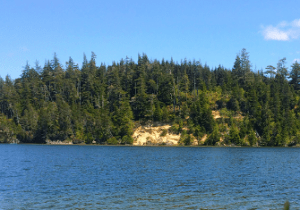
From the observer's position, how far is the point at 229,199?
997 inches

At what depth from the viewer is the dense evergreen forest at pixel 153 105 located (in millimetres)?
122562

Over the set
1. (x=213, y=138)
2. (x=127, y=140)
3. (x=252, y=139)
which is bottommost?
(x=127, y=140)

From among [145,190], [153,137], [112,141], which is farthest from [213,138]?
[145,190]

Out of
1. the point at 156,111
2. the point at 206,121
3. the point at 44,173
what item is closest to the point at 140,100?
the point at 156,111

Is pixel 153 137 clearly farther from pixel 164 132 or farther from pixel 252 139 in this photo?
pixel 252 139

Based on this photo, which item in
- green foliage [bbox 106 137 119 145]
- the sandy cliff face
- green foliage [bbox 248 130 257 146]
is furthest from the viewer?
green foliage [bbox 106 137 119 145]

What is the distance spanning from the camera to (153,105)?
13300 centimetres

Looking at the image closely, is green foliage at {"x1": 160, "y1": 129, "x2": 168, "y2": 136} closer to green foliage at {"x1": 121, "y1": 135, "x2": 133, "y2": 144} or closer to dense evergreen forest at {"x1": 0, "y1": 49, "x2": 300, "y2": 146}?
dense evergreen forest at {"x1": 0, "y1": 49, "x2": 300, "y2": 146}

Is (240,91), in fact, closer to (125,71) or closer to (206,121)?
(206,121)

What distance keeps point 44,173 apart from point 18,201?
15.6 meters

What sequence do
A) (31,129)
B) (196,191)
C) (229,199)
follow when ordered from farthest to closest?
(31,129)
(196,191)
(229,199)

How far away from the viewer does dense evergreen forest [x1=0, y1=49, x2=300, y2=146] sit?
12256cm

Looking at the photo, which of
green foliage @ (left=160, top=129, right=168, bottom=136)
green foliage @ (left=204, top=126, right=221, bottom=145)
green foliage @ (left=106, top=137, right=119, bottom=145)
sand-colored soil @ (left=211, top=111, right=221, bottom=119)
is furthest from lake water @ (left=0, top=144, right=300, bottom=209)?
sand-colored soil @ (left=211, top=111, right=221, bottom=119)

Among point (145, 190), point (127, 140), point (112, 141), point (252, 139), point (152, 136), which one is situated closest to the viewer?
point (145, 190)
